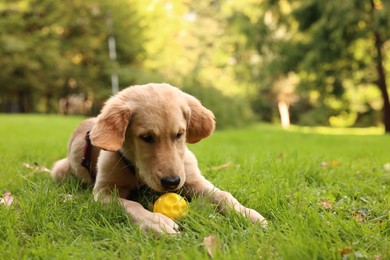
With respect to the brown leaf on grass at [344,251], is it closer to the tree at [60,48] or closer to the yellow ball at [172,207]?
the yellow ball at [172,207]

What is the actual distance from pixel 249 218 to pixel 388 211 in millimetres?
1021

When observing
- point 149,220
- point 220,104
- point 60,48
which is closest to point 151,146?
point 149,220

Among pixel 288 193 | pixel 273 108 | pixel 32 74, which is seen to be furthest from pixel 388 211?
pixel 273 108

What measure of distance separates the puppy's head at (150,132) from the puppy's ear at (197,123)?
0.14 m

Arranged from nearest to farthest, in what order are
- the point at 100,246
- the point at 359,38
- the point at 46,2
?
1. the point at 100,246
2. the point at 359,38
3. the point at 46,2

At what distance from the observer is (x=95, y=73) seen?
3020cm

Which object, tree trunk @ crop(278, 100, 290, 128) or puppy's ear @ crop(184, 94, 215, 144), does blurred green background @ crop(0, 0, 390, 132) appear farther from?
puppy's ear @ crop(184, 94, 215, 144)

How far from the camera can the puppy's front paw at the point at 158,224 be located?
7.79ft

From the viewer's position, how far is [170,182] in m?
2.70

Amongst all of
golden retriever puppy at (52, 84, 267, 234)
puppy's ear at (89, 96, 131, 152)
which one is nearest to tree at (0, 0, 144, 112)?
golden retriever puppy at (52, 84, 267, 234)

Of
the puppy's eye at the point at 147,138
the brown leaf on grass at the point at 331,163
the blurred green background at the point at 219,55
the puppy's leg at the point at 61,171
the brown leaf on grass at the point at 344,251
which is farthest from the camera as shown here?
the blurred green background at the point at 219,55

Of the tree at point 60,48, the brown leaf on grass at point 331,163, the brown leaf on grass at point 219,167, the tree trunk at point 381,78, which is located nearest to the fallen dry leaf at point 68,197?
the brown leaf on grass at point 219,167

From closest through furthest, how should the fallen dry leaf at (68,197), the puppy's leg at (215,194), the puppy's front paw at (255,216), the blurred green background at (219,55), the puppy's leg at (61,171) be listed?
the puppy's front paw at (255,216)
the puppy's leg at (215,194)
the fallen dry leaf at (68,197)
the puppy's leg at (61,171)
the blurred green background at (219,55)

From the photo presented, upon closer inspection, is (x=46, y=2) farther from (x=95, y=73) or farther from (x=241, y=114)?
(x=241, y=114)
